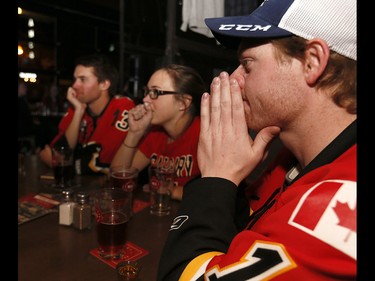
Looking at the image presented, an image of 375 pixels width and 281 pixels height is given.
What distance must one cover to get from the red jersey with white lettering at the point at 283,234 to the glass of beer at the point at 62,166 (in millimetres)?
959

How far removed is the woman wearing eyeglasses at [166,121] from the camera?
1.97 metres

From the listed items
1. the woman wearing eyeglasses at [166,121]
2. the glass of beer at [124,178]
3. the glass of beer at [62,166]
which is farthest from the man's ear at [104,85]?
the glass of beer at [124,178]

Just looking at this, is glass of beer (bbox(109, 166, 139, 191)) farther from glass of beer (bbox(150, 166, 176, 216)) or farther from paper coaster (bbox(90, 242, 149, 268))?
paper coaster (bbox(90, 242, 149, 268))

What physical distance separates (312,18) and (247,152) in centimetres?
38

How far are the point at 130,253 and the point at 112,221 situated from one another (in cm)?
11

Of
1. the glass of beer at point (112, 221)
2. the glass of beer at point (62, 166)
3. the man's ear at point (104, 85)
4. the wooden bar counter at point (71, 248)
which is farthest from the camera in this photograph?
the man's ear at point (104, 85)

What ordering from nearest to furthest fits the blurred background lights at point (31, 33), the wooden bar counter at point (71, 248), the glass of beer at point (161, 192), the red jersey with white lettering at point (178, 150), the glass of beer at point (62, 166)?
1. the wooden bar counter at point (71, 248)
2. the glass of beer at point (161, 192)
3. the glass of beer at point (62, 166)
4. the red jersey with white lettering at point (178, 150)
5. the blurred background lights at point (31, 33)

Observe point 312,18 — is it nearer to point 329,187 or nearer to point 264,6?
point 264,6

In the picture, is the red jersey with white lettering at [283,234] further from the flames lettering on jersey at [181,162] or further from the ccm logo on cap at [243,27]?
the flames lettering on jersey at [181,162]

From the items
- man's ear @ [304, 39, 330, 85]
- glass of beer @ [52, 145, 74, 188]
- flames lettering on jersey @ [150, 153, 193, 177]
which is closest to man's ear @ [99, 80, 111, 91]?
flames lettering on jersey @ [150, 153, 193, 177]

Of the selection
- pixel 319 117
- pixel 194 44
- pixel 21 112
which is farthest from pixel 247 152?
pixel 21 112

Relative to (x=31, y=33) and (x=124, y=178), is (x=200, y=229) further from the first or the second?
(x=31, y=33)

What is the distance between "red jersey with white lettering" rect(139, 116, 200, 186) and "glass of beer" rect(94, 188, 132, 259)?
0.72 m

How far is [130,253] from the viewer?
1.00 meters
